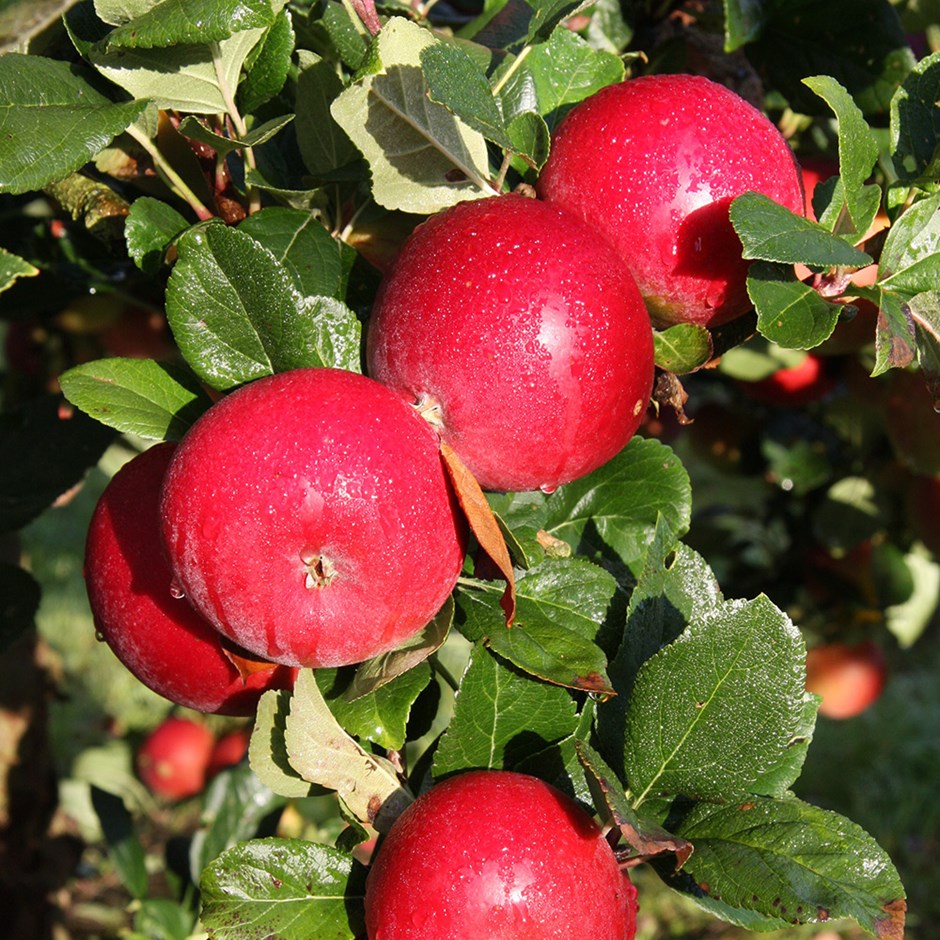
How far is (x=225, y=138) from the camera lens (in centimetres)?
74

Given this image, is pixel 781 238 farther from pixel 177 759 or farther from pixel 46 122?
pixel 177 759

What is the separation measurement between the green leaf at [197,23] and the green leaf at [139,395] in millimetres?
215

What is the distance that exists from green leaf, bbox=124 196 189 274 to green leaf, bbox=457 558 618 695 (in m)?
0.33

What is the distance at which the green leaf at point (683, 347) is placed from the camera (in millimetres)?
734

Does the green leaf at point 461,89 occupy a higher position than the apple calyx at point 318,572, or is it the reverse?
the green leaf at point 461,89

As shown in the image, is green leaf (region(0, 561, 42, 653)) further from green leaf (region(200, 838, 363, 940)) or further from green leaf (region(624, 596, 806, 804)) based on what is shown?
green leaf (region(624, 596, 806, 804))

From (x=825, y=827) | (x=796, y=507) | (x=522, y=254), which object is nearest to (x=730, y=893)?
(x=825, y=827)

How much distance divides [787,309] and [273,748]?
0.45 metres

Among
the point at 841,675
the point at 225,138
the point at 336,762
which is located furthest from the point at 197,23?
the point at 841,675

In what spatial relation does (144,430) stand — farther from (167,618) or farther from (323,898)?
(323,898)

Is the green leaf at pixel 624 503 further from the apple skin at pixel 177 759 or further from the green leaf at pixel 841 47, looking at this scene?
the apple skin at pixel 177 759

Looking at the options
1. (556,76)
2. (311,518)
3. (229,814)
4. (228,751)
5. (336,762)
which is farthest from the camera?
(228,751)

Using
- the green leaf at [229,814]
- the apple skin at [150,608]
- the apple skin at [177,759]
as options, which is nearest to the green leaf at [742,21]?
the apple skin at [150,608]

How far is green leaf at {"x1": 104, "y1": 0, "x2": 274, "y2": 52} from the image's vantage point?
0.63 m
